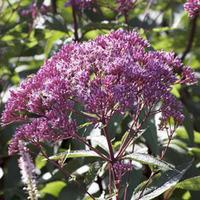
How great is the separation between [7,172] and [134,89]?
158 centimetres

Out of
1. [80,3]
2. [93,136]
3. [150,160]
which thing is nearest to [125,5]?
[80,3]

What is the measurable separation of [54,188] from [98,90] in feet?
4.54

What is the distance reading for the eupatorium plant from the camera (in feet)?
7.30

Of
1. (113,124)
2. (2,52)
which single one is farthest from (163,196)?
(2,52)

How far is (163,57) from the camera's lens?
2422 mm

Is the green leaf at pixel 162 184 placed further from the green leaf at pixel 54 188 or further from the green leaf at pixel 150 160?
the green leaf at pixel 54 188

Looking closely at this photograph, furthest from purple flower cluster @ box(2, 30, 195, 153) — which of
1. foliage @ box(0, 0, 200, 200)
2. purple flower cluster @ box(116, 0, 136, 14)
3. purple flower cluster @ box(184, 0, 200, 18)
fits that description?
purple flower cluster @ box(116, 0, 136, 14)

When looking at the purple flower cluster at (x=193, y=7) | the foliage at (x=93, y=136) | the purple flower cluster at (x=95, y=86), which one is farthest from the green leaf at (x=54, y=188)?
the purple flower cluster at (x=193, y=7)

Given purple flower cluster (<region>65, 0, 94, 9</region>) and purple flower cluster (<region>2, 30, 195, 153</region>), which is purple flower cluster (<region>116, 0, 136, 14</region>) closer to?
purple flower cluster (<region>65, 0, 94, 9</region>)

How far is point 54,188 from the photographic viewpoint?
3.47 meters

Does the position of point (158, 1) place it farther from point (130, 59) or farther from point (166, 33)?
point (130, 59)

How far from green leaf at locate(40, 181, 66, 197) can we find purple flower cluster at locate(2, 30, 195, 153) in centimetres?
105

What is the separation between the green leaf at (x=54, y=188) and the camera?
3459 mm

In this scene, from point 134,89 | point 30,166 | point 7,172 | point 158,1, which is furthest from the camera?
point 158,1
